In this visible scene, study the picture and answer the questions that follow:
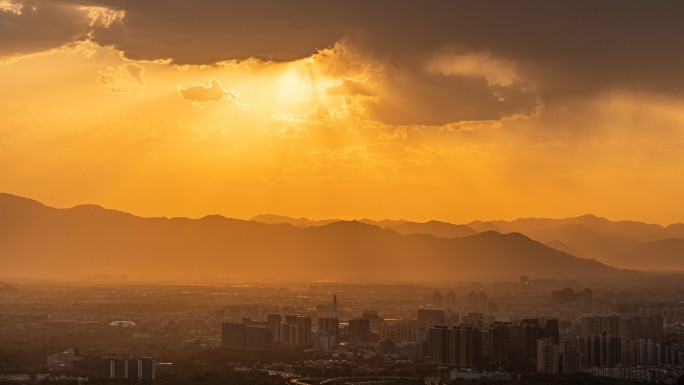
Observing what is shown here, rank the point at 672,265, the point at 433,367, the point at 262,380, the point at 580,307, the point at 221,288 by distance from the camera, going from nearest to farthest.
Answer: the point at 262,380, the point at 433,367, the point at 580,307, the point at 221,288, the point at 672,265

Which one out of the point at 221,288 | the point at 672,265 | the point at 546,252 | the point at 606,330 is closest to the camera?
the point at 606,330

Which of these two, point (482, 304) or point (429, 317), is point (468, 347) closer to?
point (429, 317)

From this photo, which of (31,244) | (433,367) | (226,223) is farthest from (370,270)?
(433,367)

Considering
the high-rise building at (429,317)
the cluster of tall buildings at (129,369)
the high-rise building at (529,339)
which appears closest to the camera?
the cluster of tall buildings at (129,369)

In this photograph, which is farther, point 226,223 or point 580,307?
point 226,223

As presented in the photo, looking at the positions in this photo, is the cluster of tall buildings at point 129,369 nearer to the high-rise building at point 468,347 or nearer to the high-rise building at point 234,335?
the high-rise building at point 234,335

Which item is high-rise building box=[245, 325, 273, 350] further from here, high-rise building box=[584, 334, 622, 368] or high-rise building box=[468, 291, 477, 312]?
high-rise building box=[468, 291, 477, 312]

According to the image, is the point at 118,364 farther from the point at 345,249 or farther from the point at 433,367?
the point at 345,249

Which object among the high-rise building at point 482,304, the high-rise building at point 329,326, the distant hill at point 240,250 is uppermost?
the distant hill at point 240,250

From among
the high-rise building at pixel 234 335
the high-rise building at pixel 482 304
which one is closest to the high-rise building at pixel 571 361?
the high-rise building at pixel 234 335
